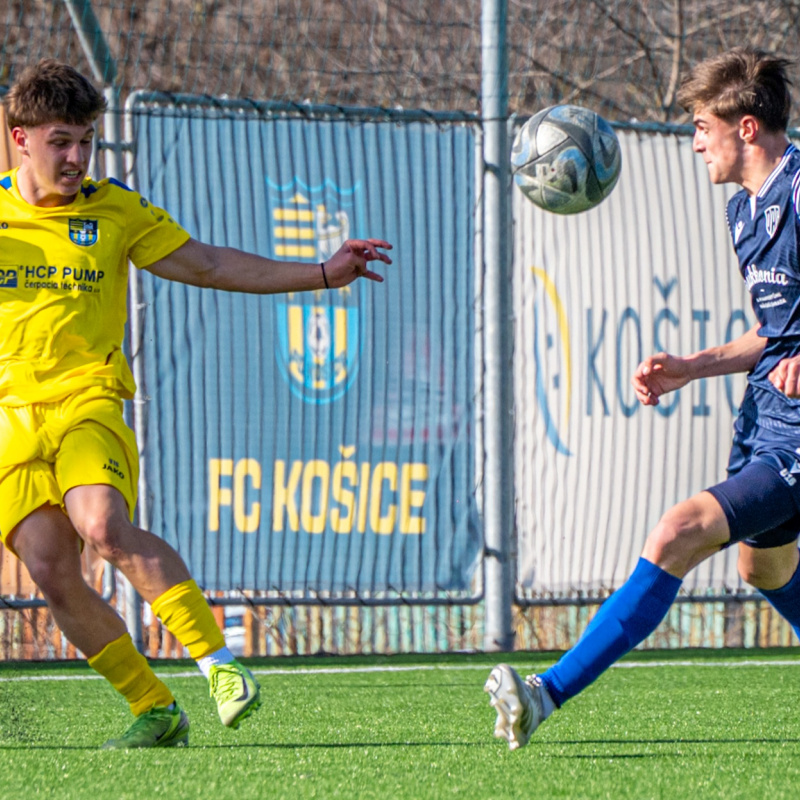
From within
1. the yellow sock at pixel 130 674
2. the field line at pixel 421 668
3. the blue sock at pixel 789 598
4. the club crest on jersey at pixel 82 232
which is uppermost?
the club crest on jersey at pixel 82 232

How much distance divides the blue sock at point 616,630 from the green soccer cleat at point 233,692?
2.59 ft

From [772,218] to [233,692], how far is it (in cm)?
197

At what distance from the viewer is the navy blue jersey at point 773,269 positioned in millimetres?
4094

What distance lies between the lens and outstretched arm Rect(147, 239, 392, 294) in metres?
4.45

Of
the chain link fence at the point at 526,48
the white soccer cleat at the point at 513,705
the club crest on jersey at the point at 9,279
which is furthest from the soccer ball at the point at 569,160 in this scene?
the chain link fence at the point at 526,48

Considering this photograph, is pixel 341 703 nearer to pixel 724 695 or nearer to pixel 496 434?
pixel 724 695

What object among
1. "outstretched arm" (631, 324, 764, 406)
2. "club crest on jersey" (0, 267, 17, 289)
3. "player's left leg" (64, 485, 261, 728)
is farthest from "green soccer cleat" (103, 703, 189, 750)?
"outstretched arm" (631, 324, 764, 406)

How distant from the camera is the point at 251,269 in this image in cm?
448

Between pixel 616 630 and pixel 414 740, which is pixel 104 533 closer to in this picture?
pixel 414 740

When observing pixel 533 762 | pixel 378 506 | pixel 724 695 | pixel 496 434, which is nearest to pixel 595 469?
pixel 496 434

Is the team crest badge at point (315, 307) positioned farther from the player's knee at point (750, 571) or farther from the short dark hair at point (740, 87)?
the short dark hair at point (740, 87)

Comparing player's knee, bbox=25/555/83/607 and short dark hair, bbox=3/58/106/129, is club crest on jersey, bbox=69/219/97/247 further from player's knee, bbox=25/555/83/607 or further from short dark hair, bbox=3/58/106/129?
player's knee, bbox=25/555/83/607

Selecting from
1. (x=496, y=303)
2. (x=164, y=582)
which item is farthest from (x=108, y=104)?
(x=164, y=582)

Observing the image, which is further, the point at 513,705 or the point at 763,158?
the point at 763,158
